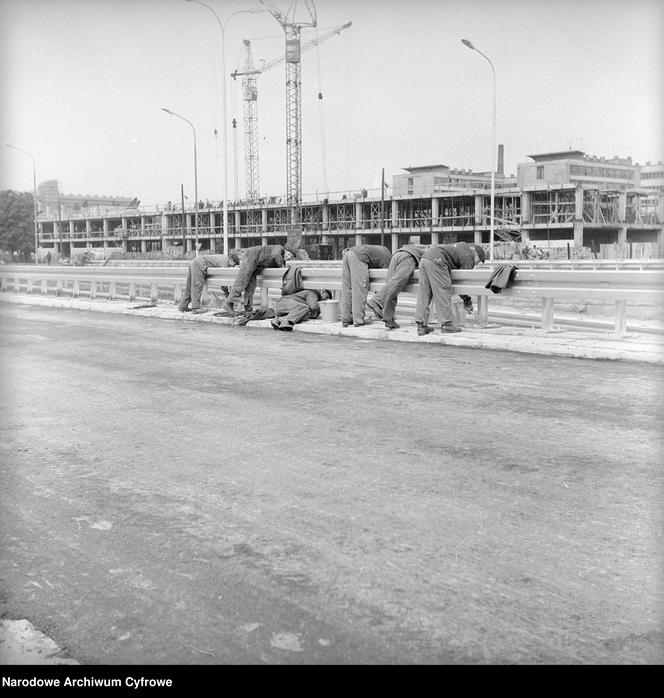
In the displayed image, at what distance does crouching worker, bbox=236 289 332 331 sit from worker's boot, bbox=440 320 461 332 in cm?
278

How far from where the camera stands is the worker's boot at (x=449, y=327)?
11742mm

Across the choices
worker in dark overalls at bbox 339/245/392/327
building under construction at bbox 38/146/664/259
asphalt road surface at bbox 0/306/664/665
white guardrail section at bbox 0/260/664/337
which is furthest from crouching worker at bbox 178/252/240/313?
building under construction at bbox 38/146/664/259

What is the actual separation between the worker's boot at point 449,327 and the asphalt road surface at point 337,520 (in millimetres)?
3546

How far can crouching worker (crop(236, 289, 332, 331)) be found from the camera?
13.7 metres

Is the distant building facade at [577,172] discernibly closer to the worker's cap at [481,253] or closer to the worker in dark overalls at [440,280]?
the worker's cap at [481,253]

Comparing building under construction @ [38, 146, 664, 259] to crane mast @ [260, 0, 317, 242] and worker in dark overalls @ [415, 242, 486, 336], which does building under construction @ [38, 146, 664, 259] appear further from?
worker in dark overalls @ [415, 242, 486, 336]

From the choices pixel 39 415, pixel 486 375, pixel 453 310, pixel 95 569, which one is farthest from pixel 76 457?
pixel 453 310

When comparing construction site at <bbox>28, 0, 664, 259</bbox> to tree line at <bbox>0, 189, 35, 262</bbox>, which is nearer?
construction site at <bbox>28, 0, 664, 259</bbox>

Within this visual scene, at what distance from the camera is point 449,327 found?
1178 cm

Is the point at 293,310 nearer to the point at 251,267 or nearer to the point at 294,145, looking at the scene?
the point at 251,267

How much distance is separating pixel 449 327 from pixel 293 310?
3131 millimetres

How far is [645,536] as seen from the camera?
153 inches

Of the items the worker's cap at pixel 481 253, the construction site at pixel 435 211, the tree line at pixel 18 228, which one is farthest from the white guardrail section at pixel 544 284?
the tree line at pixel 18 228

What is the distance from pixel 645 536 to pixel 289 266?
10992 mm
